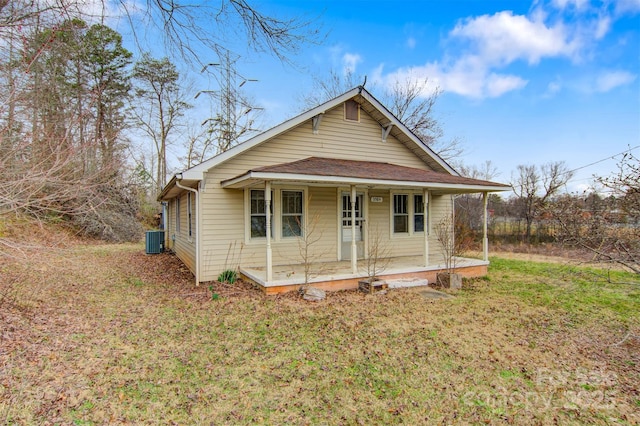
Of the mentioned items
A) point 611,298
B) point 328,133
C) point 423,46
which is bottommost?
point 611,298

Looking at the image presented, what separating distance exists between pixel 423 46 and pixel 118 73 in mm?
15278

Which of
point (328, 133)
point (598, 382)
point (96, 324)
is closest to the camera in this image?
point (598, 382)

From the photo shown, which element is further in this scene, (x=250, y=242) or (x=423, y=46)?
(x=423, y=46)

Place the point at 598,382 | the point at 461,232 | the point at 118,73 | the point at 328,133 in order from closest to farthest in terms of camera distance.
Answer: the point at 598,382
the point at 328,133
the point at 461,232
the point at 118,73

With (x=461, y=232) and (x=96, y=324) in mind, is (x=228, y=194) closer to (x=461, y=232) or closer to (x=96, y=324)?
(x=96, y=324)

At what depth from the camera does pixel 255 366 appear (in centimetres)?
378

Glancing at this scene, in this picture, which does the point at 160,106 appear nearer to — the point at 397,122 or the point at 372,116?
the point at 372,116

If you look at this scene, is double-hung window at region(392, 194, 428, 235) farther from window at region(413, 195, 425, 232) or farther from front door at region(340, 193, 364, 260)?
front door at region(340, 193, 364, 260)

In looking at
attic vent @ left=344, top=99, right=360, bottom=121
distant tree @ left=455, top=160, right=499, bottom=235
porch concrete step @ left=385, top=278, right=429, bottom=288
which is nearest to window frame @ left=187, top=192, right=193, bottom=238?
attic vent @ left=344, top=99, right=360, bottom=121

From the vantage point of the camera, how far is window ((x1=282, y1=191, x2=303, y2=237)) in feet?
28.0

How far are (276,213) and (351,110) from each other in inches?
145

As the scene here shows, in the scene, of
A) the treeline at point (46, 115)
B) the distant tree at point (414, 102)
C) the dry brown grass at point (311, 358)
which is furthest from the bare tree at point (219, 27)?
the distant tree at point (414, 102)

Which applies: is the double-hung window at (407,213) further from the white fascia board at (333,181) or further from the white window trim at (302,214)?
the white window trim at (302,214)

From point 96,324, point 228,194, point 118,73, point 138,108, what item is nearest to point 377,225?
point 228,194
